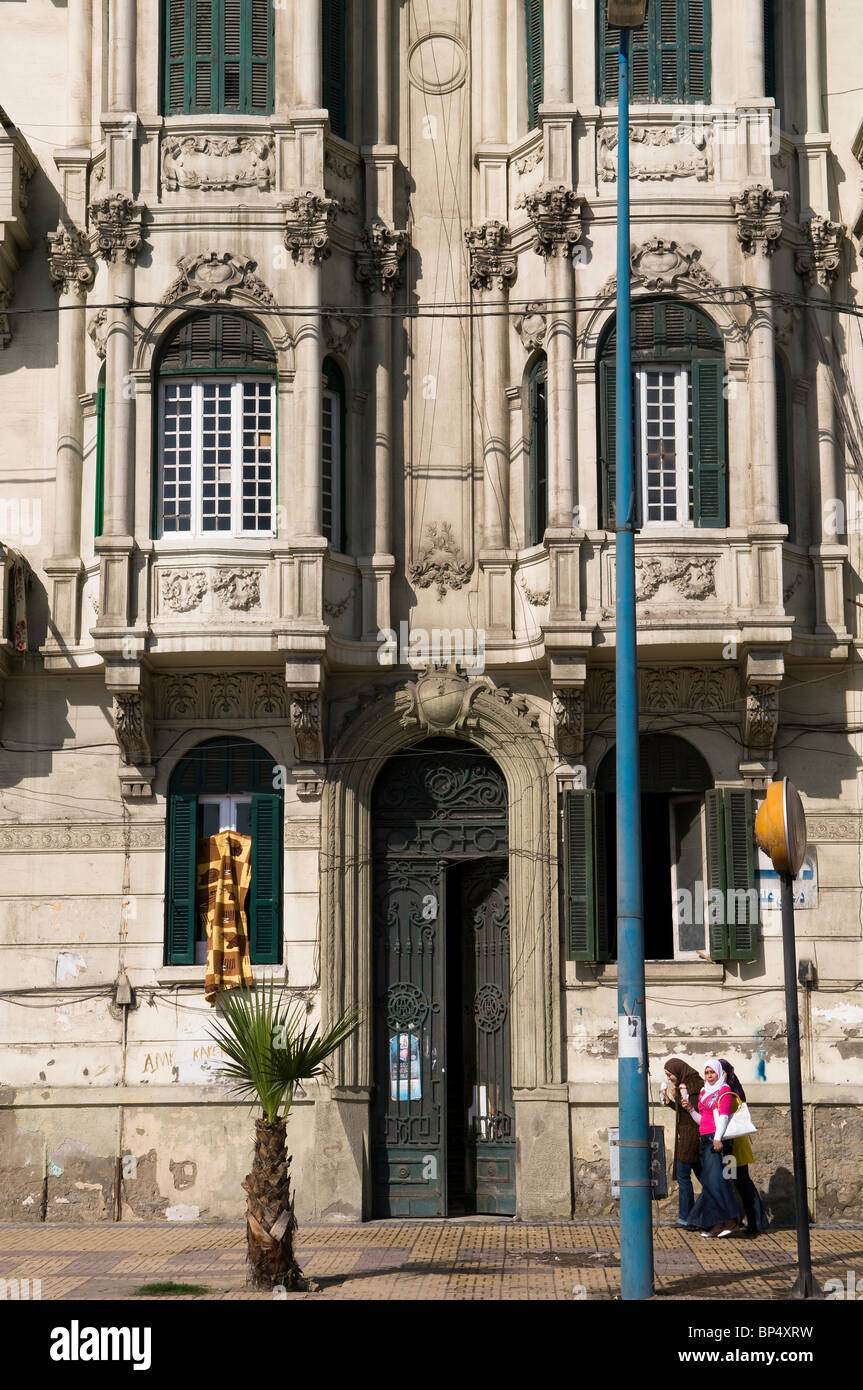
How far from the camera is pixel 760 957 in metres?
22.6

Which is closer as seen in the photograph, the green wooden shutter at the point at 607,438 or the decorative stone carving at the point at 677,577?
the decorative stone carving at the point at 677,577

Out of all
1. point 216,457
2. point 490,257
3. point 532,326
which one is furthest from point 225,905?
point 490,257

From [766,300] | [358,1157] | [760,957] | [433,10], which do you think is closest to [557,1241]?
[358,1157]

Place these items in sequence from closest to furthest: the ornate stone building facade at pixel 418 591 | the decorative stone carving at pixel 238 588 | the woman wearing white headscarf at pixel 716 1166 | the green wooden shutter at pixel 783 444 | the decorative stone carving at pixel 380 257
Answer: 1. the woman wearing white headscarf at pixel 716 1166
2. the ornate stone building facade at pixel 418 591
3. the decorative stone carving at pixel 238 588
4. the green wooden shutter at pixel 783 444
5. the decorative stone carving at pixel 380 257

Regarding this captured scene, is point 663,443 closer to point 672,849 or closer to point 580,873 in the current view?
point 672,849

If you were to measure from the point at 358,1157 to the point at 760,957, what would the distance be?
557 centimetres

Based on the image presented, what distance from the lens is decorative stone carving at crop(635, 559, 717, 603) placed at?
22359mm

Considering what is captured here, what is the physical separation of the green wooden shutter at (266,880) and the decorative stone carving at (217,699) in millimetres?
1138

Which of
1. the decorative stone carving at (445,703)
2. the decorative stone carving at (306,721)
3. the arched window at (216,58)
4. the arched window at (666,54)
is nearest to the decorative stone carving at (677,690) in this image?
the decorative stone carving at (445,703)

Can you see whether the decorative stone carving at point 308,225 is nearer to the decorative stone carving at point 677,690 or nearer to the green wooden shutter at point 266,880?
the decorative stone carving at point 677,690

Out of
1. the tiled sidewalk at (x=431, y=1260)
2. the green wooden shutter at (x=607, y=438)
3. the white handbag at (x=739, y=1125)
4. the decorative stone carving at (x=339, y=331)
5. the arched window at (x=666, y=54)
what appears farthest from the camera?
the arched window at (x=666, y=54)

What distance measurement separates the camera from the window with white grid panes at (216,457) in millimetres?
22938

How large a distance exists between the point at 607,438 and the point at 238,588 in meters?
5.15

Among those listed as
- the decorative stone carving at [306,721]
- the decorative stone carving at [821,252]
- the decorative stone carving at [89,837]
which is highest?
the decorative stone carving at [821,252]
